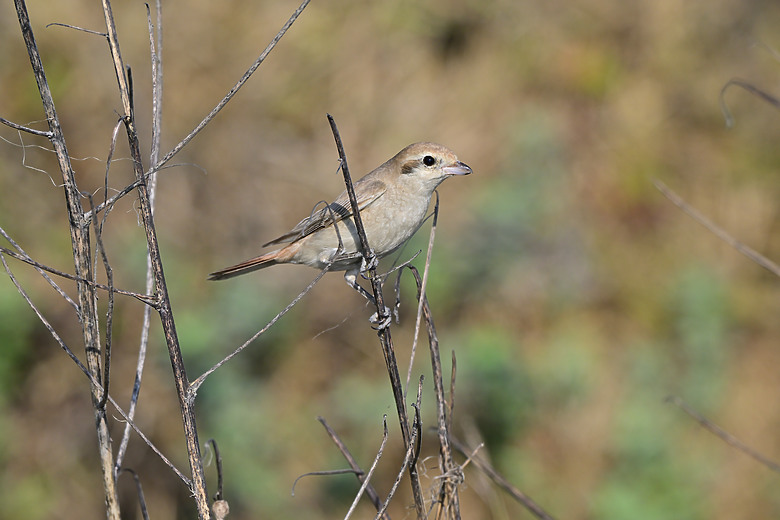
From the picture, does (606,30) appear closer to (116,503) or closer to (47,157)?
(47,157)

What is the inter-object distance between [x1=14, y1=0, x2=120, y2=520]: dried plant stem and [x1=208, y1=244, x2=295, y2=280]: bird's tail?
1.51 m

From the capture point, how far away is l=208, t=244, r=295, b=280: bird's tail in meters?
3.13

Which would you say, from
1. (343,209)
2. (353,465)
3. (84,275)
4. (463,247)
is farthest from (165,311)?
(463,247)

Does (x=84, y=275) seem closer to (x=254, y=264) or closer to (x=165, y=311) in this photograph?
(x=165, y=311)

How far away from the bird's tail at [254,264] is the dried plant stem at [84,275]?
4.94ft

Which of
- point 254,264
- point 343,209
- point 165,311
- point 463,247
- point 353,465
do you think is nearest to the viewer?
point 165,311

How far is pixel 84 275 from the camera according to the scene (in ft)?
5.08

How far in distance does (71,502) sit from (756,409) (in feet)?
15.5

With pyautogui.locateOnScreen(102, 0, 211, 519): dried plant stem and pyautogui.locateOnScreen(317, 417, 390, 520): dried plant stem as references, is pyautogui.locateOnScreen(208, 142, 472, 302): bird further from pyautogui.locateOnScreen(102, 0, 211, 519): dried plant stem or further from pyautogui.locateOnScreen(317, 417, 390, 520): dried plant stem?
pyautogui.locateOnScreen(102, 0, 211, 519): dried plant stem

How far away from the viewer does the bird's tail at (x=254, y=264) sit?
10.3 feet

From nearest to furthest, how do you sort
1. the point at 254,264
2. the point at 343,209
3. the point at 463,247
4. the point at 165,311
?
the point at 165,311 → the point at 343,209 → the point at 254,264 → the point at 463,247

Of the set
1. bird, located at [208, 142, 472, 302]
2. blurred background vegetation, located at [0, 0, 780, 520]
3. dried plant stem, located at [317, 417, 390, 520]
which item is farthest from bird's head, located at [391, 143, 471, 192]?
blurred background vegetation, located at [0, 0, 780, 520]

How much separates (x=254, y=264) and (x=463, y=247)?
2.79m

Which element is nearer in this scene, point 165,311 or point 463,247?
point 165,311
